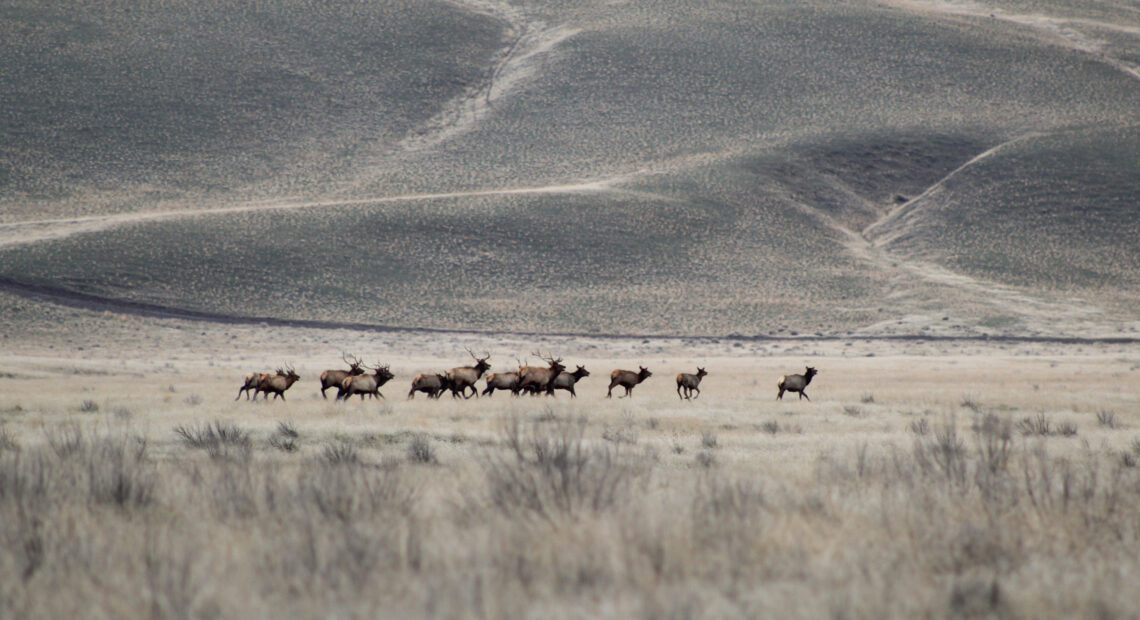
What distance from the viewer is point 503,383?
22.3m

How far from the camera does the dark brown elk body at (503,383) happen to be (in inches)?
873

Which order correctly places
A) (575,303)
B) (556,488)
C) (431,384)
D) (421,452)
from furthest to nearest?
(575,303) → (431,384) → (421,452) → (556,488)

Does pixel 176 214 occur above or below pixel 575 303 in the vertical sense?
above

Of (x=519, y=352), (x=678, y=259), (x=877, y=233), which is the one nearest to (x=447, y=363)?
(x=519, y=352)

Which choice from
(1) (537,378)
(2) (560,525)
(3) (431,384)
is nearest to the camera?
(2) (560,525)

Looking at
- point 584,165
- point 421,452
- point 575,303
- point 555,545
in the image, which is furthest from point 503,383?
point 584,165

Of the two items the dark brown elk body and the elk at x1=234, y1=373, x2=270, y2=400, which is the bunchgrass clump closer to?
the dark brown elk body

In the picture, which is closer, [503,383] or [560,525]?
[560,525]

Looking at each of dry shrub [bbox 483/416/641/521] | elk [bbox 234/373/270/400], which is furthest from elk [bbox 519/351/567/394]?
dry shrub [bbox 483/416/641/521]

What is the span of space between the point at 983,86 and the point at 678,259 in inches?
2815

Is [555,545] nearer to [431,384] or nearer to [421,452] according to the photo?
[421,452]

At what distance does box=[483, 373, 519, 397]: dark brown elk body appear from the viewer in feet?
72.7

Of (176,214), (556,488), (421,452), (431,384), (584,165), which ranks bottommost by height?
(421,452)

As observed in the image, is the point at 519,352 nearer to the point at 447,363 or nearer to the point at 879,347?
the point at 447,363
